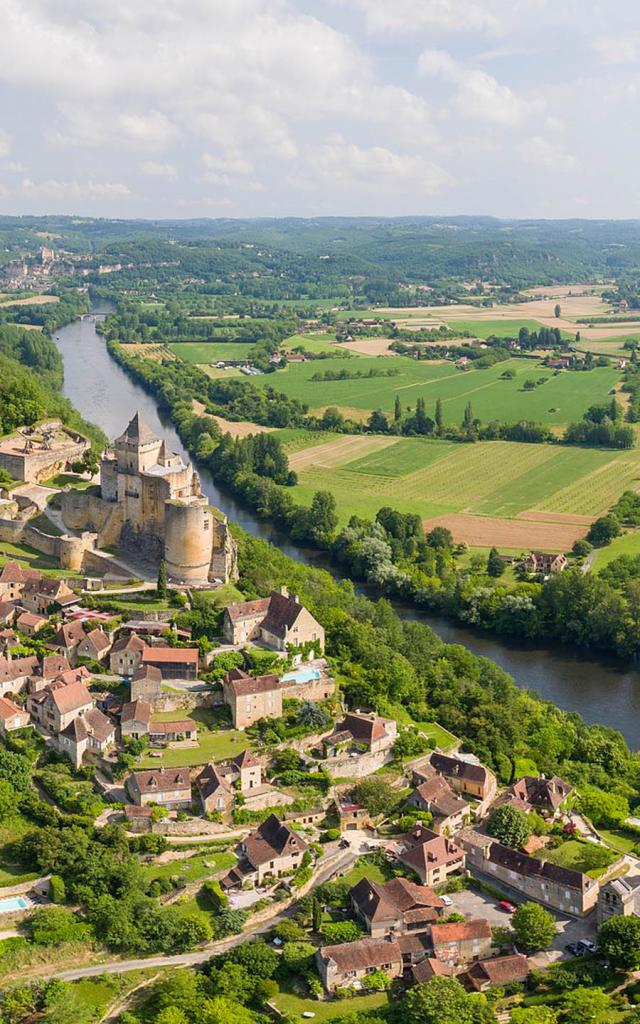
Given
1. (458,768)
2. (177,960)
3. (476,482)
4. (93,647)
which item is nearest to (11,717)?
(93,647)

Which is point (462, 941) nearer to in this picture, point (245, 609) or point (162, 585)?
point (245, 609)

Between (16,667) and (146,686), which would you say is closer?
(146,686)

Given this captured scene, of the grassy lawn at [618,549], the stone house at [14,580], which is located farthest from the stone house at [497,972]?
the grassy lawn at [618,549]

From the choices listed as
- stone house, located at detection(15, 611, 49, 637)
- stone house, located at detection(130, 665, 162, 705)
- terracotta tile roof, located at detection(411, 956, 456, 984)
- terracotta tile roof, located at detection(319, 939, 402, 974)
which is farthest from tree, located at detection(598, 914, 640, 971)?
stone house, located at detection(15, 611, 49, 637)

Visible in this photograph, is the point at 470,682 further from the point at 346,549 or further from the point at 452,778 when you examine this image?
the point at 346,549

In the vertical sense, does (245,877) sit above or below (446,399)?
below

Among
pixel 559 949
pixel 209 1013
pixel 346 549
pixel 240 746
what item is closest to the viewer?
pixel 209 1013

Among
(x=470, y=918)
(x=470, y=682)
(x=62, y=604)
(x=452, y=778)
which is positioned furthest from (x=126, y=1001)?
(x=470, y=682)
